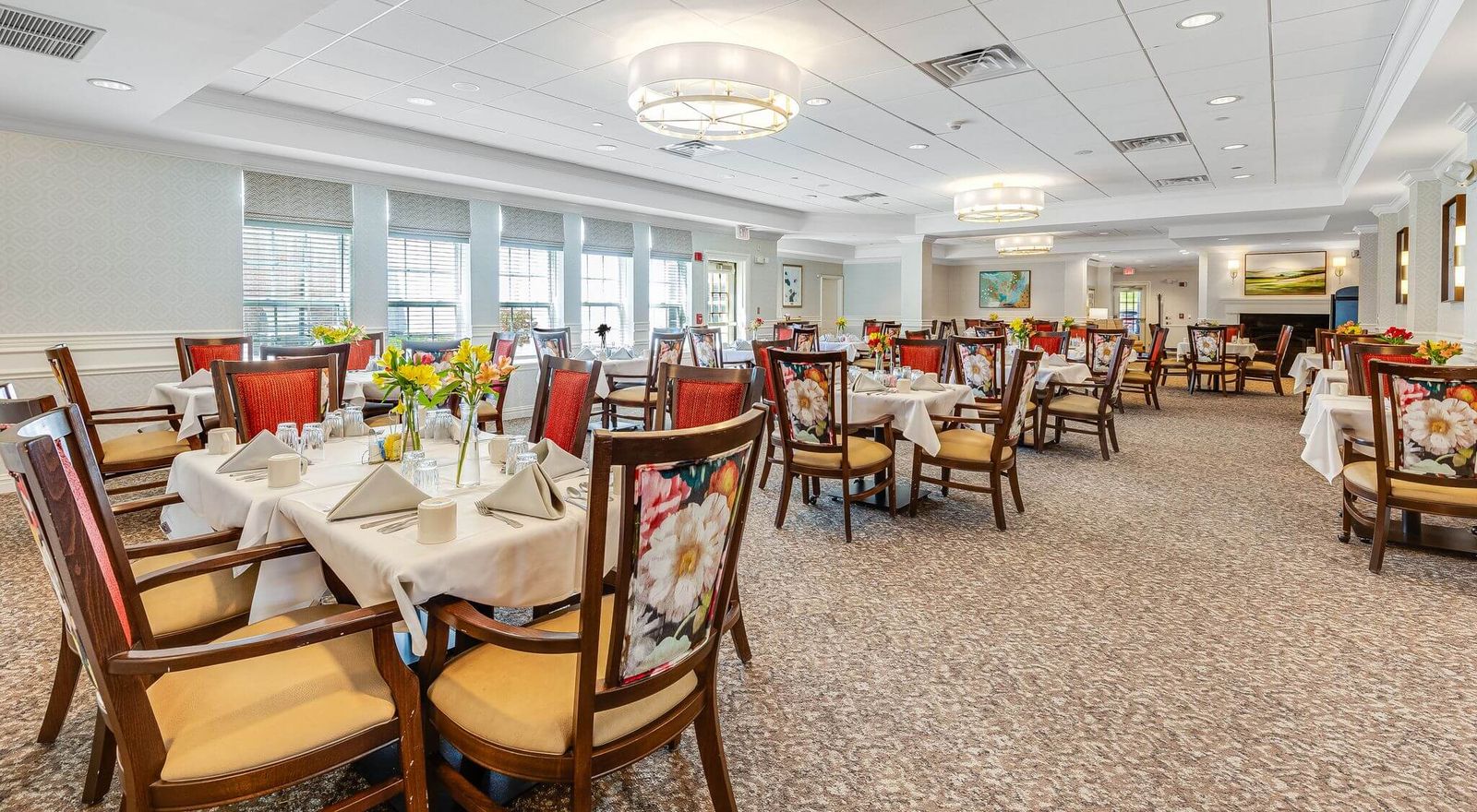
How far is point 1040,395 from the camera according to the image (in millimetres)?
6273

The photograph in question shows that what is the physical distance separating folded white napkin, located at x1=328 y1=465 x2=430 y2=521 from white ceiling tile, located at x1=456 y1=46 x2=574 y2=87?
3402mm

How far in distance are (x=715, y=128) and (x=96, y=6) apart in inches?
120

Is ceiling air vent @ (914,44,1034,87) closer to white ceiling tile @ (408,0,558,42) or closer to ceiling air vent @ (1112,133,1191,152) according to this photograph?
white ceiling tile @ (408,0,558,42)

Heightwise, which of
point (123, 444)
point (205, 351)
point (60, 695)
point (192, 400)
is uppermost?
point (205, 351)

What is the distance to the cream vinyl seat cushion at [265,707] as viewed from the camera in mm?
1266

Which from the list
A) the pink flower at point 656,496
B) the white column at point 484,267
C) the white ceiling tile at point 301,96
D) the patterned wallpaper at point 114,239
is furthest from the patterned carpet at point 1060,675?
the white column at point 484,267

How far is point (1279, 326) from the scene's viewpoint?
14.8 meters

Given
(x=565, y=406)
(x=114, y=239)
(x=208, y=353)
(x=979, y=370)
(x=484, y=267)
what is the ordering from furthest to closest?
(x=484, y=267) → (x=979, y=370) → (x=114, y=239) → (x=208, y=353) → (x=565, y=406)

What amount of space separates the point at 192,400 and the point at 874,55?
14.4 feet

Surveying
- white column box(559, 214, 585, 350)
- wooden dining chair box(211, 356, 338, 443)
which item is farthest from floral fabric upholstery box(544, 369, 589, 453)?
white column box(559, 214, 585, 350)

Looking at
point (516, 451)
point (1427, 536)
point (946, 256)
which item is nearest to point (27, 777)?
point (516, 451)

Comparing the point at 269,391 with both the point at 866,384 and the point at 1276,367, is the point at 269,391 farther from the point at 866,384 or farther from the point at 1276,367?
the point at 1276,367

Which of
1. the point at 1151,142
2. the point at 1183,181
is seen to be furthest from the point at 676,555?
the point at 1183,181

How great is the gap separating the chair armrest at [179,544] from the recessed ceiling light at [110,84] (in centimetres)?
386
